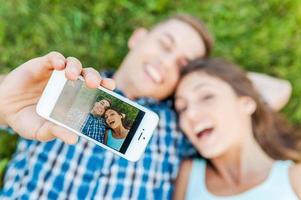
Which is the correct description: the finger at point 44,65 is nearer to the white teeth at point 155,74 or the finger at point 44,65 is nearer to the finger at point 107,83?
the finger at point 107,83

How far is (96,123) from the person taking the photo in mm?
2262

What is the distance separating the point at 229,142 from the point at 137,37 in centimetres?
100

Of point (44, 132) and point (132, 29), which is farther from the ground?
point (44, 132)

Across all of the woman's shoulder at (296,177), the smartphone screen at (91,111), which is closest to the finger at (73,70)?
the smartphone screen at (91,111)

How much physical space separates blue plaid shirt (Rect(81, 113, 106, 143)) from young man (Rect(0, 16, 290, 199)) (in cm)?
8

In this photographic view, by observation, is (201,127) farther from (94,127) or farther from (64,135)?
(64,135)

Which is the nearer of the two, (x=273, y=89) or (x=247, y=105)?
(x=247, y=105)

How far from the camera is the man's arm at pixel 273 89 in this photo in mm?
3527

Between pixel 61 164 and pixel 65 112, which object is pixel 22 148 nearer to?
pixel 61 164

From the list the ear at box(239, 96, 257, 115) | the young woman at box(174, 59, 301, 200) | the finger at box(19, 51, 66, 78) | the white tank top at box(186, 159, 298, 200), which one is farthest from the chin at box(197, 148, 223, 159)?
the finger at box(19, 51, 66, 78)

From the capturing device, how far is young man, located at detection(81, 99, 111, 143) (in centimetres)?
224

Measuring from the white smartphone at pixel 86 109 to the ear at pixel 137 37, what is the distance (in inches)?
50.0

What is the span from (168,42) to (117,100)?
1.23 meters

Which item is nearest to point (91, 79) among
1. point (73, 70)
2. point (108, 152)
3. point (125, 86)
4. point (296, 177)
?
point (73, 70)
